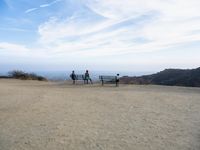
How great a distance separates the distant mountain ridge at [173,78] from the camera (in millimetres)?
27083

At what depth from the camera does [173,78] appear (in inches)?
1180

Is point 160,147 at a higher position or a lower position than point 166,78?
lower

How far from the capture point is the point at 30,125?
971 centimetres

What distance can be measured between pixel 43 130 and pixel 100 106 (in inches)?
180

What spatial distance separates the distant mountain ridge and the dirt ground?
40.8 ft

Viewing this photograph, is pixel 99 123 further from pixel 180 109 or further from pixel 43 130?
pixel 180 109

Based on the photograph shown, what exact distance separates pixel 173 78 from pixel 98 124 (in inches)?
831

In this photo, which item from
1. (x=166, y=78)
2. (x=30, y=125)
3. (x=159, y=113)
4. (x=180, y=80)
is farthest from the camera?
(x=166, y=78)

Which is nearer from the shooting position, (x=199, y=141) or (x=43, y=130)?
(x=199, y=141)

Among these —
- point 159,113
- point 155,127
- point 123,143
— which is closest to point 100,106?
point 159,113

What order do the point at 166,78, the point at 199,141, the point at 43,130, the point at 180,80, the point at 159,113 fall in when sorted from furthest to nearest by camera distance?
the point at 166,78 < the point at 180,80 < the point at 159,113 < the point at 43,130 < the point at 199,141

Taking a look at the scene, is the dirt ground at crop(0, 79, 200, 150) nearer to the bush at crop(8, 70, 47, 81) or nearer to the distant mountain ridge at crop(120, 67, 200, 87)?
the distant mountain ridge at crop(120, 67, 200, 87)

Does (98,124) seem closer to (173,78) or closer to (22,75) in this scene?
(173,78)

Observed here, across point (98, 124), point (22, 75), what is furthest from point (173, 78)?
point (98, 124)
